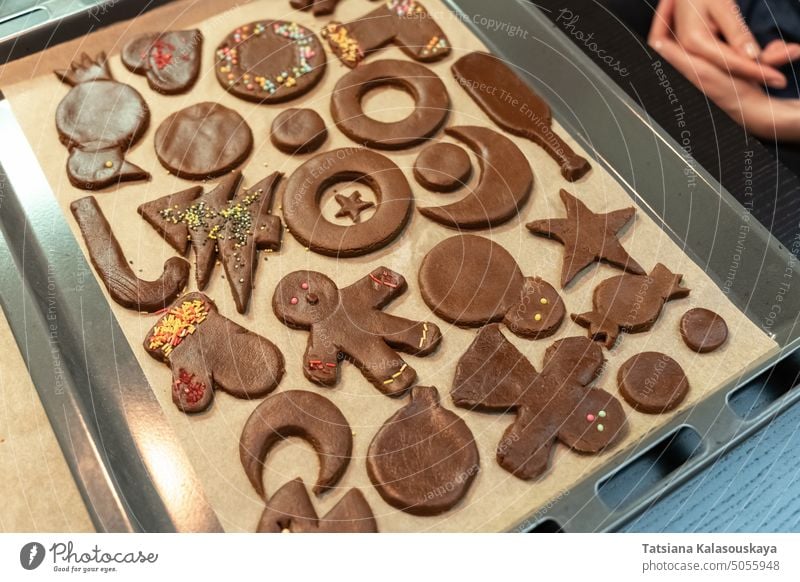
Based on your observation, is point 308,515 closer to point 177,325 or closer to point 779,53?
point 177,325

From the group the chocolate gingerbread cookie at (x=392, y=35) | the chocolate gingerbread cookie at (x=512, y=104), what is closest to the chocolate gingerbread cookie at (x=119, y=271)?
the chocolate gingerbread cookie at (x=392, y=35)

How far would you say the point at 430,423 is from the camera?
7.84 ft

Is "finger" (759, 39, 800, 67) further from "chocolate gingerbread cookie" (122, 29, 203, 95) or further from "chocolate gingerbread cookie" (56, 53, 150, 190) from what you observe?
"chocolate gingerbread cookie" (56, 53, 150, 190)

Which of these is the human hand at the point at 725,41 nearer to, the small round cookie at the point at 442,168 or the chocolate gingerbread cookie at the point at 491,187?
the chocolate gingerbread cookie at the point at 491,187

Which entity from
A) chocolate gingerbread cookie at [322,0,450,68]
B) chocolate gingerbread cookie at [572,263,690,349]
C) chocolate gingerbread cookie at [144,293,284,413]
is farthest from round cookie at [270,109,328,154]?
chocolate gingerbread cookie at [572,263,690,349]

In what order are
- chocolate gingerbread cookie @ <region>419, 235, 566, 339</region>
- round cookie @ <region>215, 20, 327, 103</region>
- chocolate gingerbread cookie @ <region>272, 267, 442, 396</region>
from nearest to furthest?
1. chocolate gingerbread cookie @ <region>272, 267, 442, 396</region>
2. chocolate gingerbread cookie @ <region>419, 235, 566, 339</region>
3. round cookie @ <region>215, 20, 327, 103</region>

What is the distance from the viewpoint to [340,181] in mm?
2949

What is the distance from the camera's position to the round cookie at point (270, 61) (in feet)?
10.3

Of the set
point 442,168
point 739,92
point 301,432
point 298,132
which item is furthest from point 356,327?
point 739,92

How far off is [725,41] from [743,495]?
2027 millimetres

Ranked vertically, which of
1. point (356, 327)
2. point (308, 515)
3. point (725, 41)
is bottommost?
point (308, 515)

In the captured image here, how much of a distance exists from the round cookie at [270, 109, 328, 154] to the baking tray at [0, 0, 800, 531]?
2.74 feet

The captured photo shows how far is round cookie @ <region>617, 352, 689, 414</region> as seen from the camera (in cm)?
243
